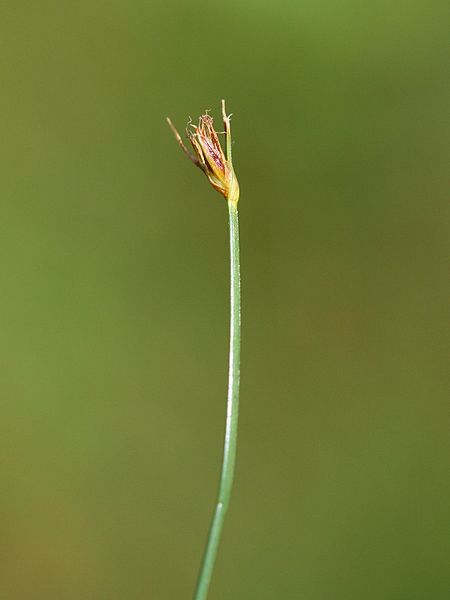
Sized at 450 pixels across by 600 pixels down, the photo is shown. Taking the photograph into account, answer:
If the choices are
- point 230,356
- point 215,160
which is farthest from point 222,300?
point 230,356

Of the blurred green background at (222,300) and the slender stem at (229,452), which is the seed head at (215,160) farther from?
the blurred green background at (222,300)

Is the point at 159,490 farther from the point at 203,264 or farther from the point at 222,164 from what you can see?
the point at 222,164

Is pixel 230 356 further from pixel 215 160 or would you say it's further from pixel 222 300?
pixel 222 300

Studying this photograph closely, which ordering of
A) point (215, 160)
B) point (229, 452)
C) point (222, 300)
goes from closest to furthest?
point (229, 452), point (215, 160), point (222, 300)

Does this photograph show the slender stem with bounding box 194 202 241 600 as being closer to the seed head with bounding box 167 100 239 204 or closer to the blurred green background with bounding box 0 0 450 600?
the seed head with bounding box 167 100 239 204

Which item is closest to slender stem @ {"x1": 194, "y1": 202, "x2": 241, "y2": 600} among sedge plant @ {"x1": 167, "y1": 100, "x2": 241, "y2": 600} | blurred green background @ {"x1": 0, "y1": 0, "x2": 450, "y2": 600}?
sedge plant @ {"x1": 167, "y1": 100, "x2": 241, "y2": 600}

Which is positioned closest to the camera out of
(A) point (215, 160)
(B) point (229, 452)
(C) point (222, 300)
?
(B) point (229, 452)

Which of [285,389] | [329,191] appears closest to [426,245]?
[329,191]

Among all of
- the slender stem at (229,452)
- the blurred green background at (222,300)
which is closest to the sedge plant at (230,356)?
the slender stem at (229,452)

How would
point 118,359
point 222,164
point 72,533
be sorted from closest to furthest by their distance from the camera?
1. point 222,164
2. point 72,533
3. point 118,359
